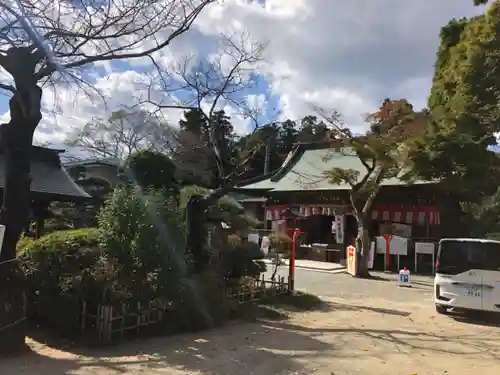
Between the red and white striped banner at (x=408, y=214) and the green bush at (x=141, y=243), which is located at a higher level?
the red and white striped banner at (x=408, y=214)

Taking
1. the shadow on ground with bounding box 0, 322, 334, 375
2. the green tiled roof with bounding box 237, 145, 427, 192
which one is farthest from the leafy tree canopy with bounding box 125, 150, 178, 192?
the green tiled roof with bounding box 237, 145, 427, 192

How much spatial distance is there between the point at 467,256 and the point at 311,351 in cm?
499

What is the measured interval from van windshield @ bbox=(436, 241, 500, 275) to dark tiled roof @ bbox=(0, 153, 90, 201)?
11170 millimetres

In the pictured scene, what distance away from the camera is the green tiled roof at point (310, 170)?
72.6ft

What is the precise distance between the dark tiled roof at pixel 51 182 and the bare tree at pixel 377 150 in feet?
31.1

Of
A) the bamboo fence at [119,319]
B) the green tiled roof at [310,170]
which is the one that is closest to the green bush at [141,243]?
the bamboo fence at [119,319]

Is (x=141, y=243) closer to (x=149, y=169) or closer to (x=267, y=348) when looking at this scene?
(x=267, y=348)

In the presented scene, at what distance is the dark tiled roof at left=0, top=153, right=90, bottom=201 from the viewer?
14.7 metres

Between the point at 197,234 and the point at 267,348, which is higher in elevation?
the point at 197,234

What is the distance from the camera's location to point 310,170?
2623cm

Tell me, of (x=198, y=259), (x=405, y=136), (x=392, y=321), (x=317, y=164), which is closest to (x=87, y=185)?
(x=317, y=164)

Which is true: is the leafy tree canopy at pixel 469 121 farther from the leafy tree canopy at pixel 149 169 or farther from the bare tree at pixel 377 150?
the leafy tree canopy at pixel 149 169

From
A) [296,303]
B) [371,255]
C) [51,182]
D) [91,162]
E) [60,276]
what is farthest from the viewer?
[91,162]

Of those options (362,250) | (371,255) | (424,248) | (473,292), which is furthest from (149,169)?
(424,248)
